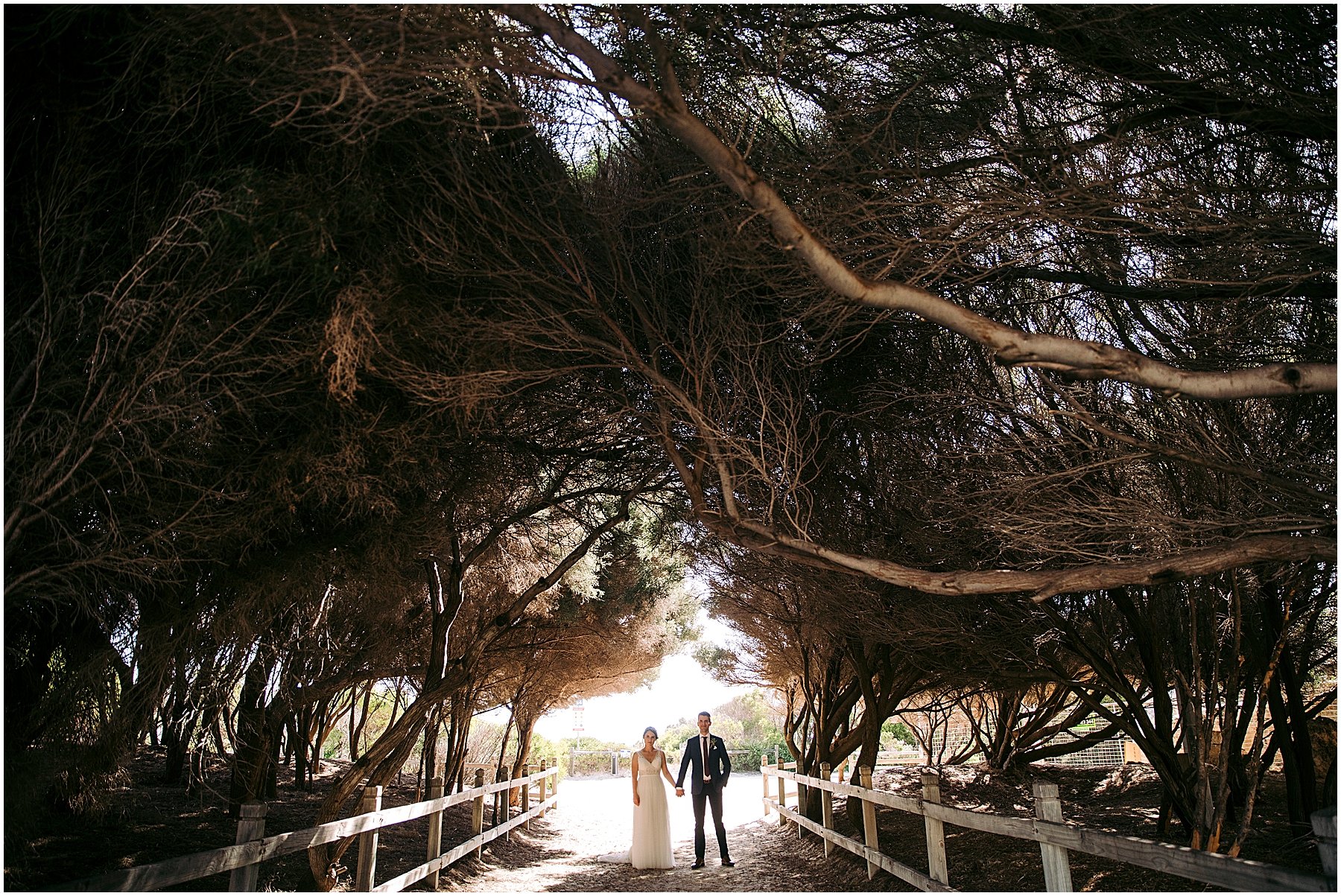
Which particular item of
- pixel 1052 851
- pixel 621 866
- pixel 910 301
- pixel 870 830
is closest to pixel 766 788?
pixel 621 866

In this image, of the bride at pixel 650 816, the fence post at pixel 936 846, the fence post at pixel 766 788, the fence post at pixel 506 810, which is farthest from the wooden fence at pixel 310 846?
the fence post at pixel 766 788

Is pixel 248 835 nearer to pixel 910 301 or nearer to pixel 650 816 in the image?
pixel 910 301

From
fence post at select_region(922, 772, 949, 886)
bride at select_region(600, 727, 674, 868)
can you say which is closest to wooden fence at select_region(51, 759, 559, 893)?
bride at select_region(600, 727, 674, 868)

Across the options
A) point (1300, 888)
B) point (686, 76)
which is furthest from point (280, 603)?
point (1300, 888)

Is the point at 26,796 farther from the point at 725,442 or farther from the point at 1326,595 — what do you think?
the point at 1326,595

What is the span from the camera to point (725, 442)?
529cm

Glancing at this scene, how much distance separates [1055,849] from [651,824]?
20.7 feet

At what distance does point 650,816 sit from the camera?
10.4 meters

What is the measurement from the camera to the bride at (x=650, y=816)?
33.7 ft

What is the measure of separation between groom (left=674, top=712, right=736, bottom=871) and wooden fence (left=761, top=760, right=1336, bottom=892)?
1.59 metres

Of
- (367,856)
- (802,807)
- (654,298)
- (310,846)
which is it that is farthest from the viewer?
(802,807)

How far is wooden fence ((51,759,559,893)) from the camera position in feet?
12.4

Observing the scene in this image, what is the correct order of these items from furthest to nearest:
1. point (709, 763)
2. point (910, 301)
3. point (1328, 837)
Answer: point (709, 763), point (910, 301), point (1328, 837)

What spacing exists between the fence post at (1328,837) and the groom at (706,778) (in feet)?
23.9
